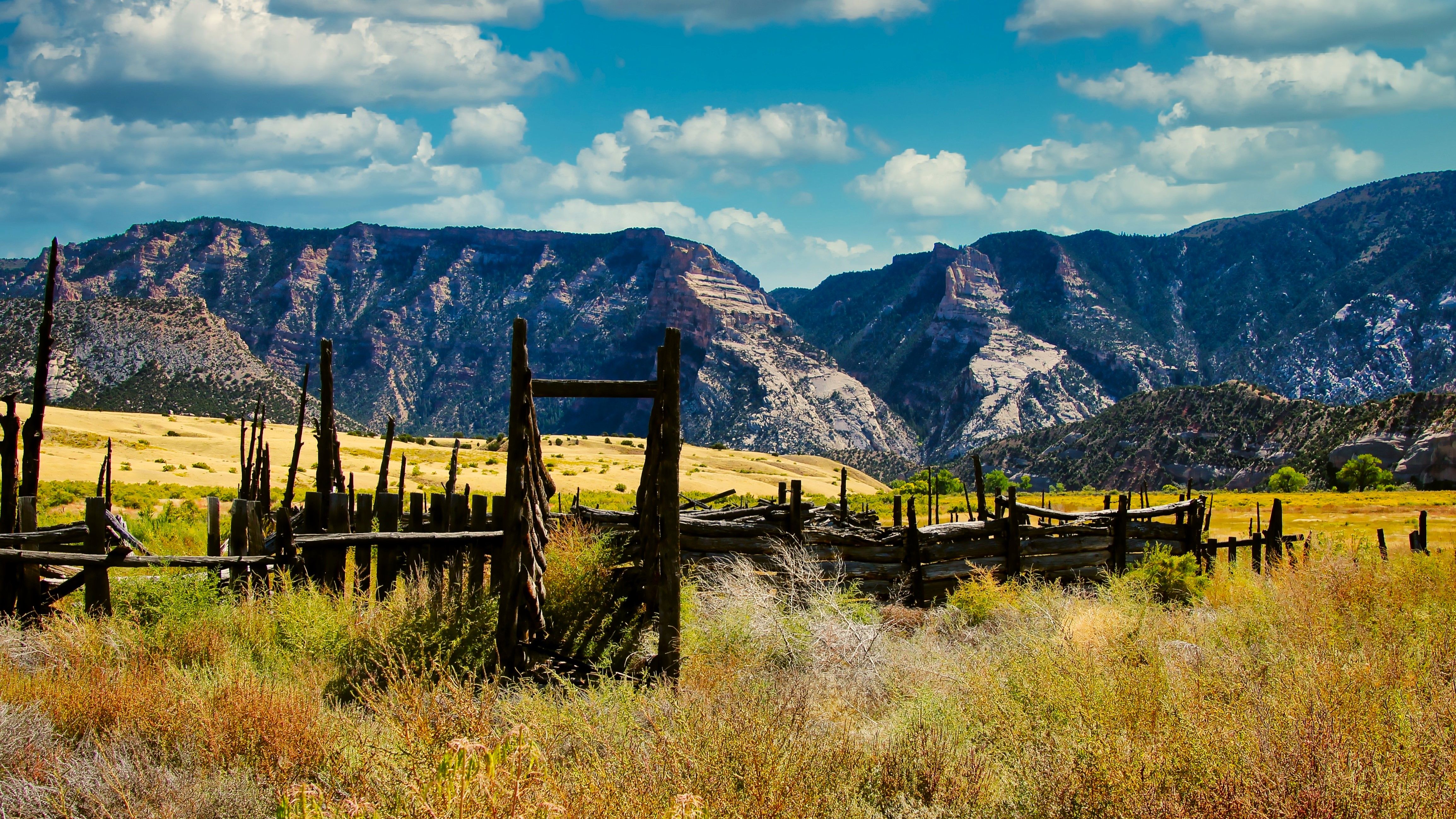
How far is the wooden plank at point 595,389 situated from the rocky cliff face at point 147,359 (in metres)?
87.3

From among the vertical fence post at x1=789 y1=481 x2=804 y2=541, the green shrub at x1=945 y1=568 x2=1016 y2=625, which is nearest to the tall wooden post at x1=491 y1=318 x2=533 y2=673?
the vertical fence post at x1=789 y1=481 x2=804 y2=541

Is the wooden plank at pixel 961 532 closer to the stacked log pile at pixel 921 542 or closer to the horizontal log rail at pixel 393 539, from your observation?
the stacked log pile at pixel 921 542

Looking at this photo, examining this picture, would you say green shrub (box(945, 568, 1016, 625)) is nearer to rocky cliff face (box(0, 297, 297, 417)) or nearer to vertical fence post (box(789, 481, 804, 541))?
vertical fence post (box(789, 481, 804, 541))

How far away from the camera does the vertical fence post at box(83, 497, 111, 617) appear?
272 inches

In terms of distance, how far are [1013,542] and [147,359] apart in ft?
346

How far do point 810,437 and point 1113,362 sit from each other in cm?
6813

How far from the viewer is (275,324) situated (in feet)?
→ 643

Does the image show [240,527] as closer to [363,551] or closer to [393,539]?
[363,551]

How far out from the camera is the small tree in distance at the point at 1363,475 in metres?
61.6

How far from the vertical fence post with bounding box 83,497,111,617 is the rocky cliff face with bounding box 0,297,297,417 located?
280 ft

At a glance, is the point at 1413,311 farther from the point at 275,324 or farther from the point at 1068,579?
the point at 275,324

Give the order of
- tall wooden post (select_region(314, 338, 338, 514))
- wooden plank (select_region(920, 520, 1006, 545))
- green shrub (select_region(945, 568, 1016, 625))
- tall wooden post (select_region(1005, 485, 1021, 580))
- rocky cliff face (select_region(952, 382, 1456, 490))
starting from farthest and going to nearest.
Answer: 1. rocky cliff face (select_region(952, 382, 1456, 490))
2. tall wooden post (select_region(1005, 485, 1021, 580))
3. wooden plank (select_region(920, 520, 1006, 545))
4. green shrub (select_region(945, 568, 1016, 625))
5. tall wooden post (select_region(314, 338, 338, 514))

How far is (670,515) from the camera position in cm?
683

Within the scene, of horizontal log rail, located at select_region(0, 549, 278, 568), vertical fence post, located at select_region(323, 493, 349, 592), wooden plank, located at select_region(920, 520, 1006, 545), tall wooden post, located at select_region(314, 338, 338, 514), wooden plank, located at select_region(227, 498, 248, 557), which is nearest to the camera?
horizontal log rail, located at select_region(0, 549, 278, 568)
